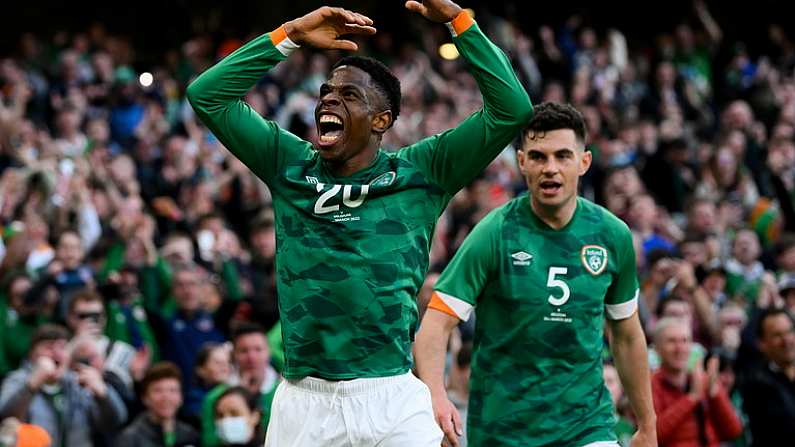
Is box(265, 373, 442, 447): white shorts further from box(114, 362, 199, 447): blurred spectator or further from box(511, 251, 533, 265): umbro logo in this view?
box(114, 362, 199, 447): blurred spectator

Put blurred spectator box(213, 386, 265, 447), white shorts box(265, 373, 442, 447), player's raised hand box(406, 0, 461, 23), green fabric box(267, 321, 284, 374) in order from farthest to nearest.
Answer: green fabric box(267, 321, 284, 374) → blurred spectator box(213, 386, 265, 447) → player's raised hand box(406, 0, 461, 23) → white shorts box(265, 373, 442, 447)

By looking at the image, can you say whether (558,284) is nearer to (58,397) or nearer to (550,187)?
(550,187)

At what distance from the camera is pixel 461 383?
9.23 m

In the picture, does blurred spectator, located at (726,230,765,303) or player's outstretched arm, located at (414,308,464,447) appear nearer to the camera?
player's outstretched arm, located at (414,308,464,447)

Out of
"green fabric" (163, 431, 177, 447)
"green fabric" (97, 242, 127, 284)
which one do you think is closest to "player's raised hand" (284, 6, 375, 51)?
"green fabric" (163, 431, 177, 447)

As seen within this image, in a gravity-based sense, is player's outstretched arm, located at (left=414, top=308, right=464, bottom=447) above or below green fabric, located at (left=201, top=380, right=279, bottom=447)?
above

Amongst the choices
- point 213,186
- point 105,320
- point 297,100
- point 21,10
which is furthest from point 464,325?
point 21,10

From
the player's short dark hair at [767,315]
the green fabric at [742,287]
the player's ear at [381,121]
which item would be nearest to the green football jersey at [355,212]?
the player's ear at [381,121]

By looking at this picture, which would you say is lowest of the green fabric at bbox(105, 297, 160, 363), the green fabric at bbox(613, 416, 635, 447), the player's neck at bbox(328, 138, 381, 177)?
the green fabric at bbox(613, 416, 635, 447)

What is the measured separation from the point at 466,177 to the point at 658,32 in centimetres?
1969

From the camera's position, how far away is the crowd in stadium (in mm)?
9289

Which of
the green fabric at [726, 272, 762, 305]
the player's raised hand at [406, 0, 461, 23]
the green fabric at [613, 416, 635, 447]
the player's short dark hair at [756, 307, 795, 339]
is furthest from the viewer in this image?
the green fabric at [726, 272, 762, 305]

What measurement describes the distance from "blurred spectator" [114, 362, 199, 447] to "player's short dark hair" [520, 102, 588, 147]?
10.8ft

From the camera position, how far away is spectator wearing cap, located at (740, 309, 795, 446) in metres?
9.23
